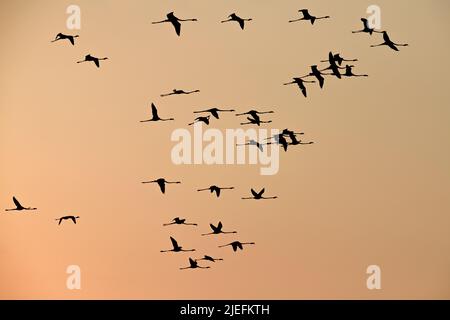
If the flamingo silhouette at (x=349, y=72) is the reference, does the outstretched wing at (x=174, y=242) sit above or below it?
below

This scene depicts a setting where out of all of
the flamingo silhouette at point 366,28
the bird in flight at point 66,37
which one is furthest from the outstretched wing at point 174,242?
the flamingo silhouette at point 366,28

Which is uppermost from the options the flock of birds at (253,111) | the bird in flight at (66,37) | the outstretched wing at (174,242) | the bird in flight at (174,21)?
the bird in flight at (174,21)

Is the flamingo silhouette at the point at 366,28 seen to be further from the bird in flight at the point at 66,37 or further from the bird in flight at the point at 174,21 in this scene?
the bird in flight at the point at 66,37

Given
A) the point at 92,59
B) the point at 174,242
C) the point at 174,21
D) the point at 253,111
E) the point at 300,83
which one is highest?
the point at 174,21

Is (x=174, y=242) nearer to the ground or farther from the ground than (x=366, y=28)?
nearer to the ground

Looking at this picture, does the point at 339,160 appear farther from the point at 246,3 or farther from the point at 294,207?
the point at 246,3

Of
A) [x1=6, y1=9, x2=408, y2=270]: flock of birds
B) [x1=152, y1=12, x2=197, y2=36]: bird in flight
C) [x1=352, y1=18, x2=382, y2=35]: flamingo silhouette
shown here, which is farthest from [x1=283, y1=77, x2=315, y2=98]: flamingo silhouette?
[x1=152, y1=12, x2=197, y2=36]: bird in flight

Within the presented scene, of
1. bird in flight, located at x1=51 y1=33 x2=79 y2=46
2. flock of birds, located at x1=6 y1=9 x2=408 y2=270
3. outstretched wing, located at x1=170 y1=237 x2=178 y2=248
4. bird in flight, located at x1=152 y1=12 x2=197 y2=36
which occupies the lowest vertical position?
outstretched wing, located at x1=170 y1=237 x2=178 y2=248

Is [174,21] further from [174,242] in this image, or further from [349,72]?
[174,242]

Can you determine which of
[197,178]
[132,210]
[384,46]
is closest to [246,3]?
[384,46]

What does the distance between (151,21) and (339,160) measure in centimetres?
93

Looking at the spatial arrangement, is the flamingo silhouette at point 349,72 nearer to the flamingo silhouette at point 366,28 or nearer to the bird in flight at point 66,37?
the flamingo silhouette at point 366,28

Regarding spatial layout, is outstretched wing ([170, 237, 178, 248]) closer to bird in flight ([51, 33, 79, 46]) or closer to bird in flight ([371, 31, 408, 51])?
bird in flight ([51, 33, 79, 46])

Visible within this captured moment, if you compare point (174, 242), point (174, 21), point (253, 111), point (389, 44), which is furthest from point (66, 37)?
point (389, 44)
